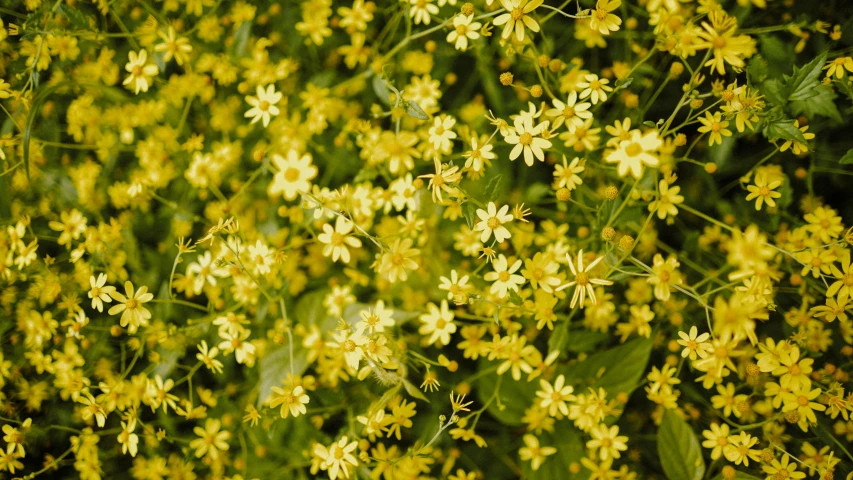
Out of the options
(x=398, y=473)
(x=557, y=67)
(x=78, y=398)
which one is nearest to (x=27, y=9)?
(x=78, y=398)

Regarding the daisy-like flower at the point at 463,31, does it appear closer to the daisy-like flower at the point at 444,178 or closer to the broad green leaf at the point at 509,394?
the daisy-like flower at the point at 444,178

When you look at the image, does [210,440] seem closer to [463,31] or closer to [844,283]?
[463,31]

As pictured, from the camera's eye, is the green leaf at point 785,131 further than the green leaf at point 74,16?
No

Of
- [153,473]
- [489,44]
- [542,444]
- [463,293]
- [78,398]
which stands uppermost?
[489,44]

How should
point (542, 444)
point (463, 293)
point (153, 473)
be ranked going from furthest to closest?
1. point (153, 473)
2. point (542, 444)
3. point (463, 293)

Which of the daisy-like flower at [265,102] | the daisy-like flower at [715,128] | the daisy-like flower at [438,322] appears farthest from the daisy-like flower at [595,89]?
the daisy-like flower at [265,102]

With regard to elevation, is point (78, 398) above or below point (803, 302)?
below

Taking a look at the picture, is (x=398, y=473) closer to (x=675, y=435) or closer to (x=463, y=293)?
(x=463, y=293)
